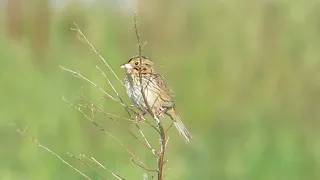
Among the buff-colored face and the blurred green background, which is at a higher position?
the blurred green background

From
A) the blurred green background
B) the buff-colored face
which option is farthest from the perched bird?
the blurred green background

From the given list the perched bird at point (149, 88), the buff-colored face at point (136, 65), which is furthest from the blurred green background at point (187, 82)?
the buff-colored face at point (136, 65)

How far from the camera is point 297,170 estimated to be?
6645mm

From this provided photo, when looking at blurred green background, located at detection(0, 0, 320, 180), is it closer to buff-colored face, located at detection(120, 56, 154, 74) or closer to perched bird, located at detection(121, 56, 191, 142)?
perched bird, located at detection(121, 56, 191, 142)

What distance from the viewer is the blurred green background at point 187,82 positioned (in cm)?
661

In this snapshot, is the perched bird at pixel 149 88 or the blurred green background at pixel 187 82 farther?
the blurred green background at pixel 187 82

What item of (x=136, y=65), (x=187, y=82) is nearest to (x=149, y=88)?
(x=136, y=65)

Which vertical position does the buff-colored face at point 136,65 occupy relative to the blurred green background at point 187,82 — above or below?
below

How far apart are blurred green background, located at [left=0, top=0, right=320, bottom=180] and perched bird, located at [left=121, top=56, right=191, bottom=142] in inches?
37.3

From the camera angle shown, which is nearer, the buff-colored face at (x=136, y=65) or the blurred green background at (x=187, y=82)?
the buff-colored face at (x=136, y=65)

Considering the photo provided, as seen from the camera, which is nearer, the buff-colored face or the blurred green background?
the buff-colored face

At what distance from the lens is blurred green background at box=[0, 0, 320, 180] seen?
661cm

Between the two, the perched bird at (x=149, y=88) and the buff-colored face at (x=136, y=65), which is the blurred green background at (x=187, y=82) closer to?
the perched bird at (x=149, y=88)

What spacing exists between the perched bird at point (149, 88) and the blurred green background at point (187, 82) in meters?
0.95
